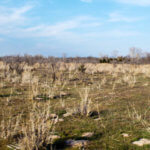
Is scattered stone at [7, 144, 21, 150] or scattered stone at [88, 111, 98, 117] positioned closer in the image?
scattered stone at [7, 144, 21, 150]

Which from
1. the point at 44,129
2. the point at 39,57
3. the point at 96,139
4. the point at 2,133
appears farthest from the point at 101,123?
the point at 39,57

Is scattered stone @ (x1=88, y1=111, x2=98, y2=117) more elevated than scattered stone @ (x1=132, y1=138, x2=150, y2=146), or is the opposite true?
scattered stone @ (x1=88, y1=111, x2=98, y2=117)

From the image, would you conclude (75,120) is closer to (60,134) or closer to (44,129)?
(60,134)

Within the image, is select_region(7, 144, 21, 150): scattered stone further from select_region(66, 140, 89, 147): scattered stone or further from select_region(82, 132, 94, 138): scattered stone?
select_region(82, 132, 94, 138): scattered stone

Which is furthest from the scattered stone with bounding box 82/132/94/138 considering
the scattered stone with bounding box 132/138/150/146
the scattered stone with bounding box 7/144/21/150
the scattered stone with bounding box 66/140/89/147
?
the scattered stone with bounding box 7/144/21/150

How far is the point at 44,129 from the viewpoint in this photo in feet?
9.72

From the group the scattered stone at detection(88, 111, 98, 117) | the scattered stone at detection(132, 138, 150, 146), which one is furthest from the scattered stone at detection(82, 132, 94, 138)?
the scattered stone at detection(88, 111, 98, 117)

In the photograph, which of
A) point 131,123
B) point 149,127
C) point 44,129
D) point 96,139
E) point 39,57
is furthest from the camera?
point 39,57

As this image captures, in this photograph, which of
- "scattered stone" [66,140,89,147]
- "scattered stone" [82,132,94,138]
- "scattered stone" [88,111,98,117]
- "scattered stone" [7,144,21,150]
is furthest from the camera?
"scattered stone" [88,111,98,117]

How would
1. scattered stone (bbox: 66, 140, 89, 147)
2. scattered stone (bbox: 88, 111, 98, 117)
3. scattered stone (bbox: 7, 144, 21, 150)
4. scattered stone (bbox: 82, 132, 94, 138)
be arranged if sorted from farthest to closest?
scattered stone (bbox: 88, 111, 98, 117)
scattered stone (bbox: 82, 132, 94, 138)
scattered stone (bbox: 66, 140, 89, 147)
scattered stone (bbox: 7, 144, 21, 150)

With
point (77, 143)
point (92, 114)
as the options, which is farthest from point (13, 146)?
point (92, 114)

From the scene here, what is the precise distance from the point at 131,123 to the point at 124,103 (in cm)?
191

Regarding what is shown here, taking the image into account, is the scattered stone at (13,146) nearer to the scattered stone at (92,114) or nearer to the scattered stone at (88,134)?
the scattered stone at (88,134)

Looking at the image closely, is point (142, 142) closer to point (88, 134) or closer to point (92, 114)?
point (88, 134)
